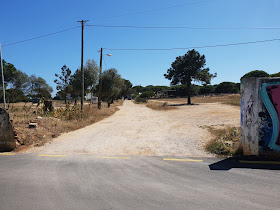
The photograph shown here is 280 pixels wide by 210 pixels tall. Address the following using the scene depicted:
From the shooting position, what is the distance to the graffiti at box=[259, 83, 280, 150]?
5094 mm

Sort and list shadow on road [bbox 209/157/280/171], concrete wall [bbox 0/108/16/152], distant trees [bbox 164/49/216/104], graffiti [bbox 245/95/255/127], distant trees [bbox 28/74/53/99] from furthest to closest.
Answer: distant trees [bbox 28/74/53/99] → distant trees [bbox 164/49/216/104] → concrete wall [bbox 0/108/16/152] → graffiti [bbox 245/95/255/127] → shadow on road [bbox 209/157/280/171]

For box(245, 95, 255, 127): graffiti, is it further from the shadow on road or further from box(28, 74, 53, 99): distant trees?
box(28, 74, 53, 99): distant trees

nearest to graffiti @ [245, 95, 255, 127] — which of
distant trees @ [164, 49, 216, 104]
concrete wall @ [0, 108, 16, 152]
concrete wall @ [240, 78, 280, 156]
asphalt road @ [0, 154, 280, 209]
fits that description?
concrete wall @ [240, 78, 280, 156]

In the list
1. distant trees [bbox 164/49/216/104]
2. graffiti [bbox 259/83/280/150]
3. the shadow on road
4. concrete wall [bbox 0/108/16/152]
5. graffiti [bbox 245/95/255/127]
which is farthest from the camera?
distant trees [bbox 164/49/216/104]

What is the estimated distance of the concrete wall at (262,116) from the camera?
16.8 feet

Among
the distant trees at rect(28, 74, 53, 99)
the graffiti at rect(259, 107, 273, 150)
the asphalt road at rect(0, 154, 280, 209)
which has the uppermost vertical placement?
the distant trees at rect(28, 74, 53, 99)

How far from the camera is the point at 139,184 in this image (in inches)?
149

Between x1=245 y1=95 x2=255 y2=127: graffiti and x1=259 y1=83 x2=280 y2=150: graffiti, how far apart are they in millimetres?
222

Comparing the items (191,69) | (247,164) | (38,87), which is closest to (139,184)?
(247,164)

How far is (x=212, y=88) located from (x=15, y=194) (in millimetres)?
91193

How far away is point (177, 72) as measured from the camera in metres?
37.8

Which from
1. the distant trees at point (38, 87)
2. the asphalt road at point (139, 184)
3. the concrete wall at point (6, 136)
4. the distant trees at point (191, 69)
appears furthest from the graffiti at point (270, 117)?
the distant trees at point (38, 87)

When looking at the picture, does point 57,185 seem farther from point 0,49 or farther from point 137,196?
point 0,49

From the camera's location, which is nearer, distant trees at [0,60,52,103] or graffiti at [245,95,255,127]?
graffiti at [245,95,255,127]
